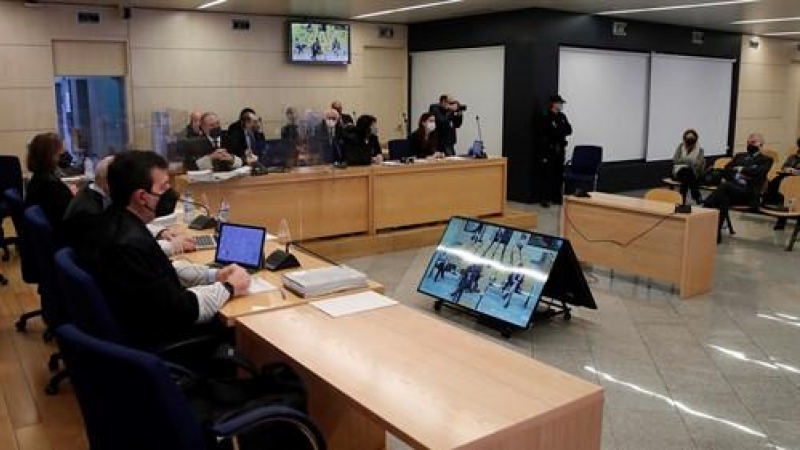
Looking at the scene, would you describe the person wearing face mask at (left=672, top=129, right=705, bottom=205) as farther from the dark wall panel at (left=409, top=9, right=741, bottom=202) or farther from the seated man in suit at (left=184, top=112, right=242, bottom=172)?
the seated man in suit at (left=184, top=112, right=242, bottom=172)

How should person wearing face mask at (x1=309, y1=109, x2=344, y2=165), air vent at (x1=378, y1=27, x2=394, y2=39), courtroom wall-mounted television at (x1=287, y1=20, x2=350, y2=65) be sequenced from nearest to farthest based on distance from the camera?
person wearing face mask at (x1=309, y1=109, x2=344, y2=165)
courtroom wall-mounted television at (x1=287, y1=20, x2=350, y2=65)
air vent at (x1=378, y1=27, x2=394, y2=39)

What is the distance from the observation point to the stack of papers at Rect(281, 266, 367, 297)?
2.94m

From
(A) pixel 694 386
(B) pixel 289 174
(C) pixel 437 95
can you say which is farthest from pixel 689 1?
(A) pixel 694 386

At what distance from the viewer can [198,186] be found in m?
5.91

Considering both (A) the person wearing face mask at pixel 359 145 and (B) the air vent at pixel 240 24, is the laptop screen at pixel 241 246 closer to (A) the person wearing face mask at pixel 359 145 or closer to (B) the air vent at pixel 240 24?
(A) the person wearing face mask at pixel 359 145

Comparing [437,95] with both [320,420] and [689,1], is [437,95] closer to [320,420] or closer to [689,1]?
[689,1]

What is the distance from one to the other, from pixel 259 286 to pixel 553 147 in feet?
24.4

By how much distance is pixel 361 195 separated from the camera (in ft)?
22.5

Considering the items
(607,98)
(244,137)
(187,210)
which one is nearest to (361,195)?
(244,137)

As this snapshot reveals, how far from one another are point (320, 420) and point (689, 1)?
Answer: 8000 mm

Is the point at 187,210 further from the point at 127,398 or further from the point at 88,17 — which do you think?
the point at 88,17

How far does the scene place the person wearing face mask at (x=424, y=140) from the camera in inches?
324

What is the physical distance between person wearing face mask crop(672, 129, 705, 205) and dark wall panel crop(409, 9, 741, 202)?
6.31ft

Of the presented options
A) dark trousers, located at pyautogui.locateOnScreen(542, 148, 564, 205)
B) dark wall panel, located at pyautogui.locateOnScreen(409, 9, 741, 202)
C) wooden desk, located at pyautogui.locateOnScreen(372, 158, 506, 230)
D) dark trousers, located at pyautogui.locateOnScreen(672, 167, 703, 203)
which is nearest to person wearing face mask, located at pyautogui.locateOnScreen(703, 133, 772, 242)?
dark trousers, located at pyautogui.locateOnScreen(672, 167, 703, 203)
